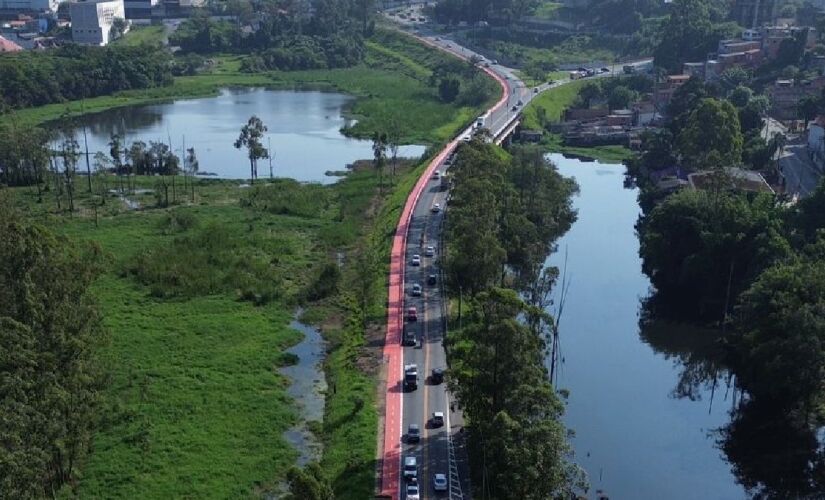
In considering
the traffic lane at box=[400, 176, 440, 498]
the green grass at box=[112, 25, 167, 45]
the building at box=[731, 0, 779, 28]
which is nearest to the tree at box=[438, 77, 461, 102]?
the traffic lane at box=[400, 176, 440, 498]

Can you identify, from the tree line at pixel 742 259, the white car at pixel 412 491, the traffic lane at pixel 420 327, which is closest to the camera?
the white car at pixel 412 491

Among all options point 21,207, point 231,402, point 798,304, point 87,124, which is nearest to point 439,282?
point 231,402

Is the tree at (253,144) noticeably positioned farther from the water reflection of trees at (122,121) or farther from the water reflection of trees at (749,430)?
the water reflection of trees at (749,430)

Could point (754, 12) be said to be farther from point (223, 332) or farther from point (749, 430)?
point (223, 332)

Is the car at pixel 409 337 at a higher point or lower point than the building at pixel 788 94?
lower

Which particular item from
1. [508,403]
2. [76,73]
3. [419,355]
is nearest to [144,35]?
[76,73]

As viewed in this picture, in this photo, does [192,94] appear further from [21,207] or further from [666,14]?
[666,14]

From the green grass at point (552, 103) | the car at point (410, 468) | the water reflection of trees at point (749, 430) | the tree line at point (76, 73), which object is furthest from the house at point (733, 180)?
the tree line at point (76, 73)
